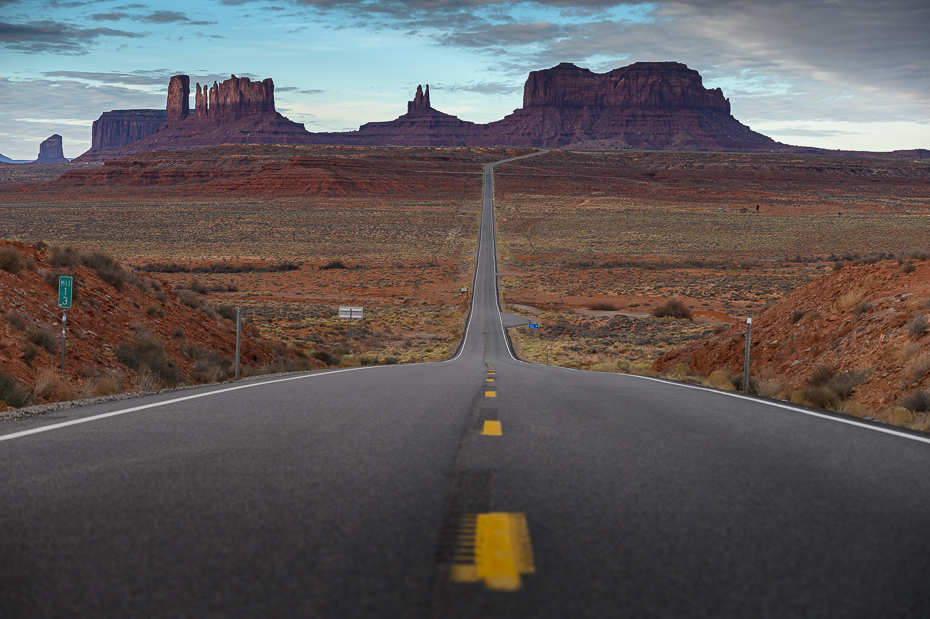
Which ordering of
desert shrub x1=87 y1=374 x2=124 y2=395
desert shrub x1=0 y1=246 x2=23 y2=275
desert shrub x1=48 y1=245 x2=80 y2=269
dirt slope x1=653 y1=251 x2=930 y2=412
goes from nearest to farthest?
desert shrub x1=87 y1=374 x2=124 y2=395
dirt slope x1=653 y1=251 x2=930 y2=412
desert shrub x1=0 y1=246 x2=23 y2=275
desert shrub x1=48 y1=245 x2=80 y2=269

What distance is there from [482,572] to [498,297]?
63342mm

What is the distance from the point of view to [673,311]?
52719 millimetres

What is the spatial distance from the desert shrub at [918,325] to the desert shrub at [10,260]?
17.7 metres

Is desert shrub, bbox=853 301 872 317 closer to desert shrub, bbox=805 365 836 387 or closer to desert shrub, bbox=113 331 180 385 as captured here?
desert shrub, bbox=805 365 836 387

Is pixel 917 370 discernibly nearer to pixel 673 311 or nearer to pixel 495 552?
pixel 495 552

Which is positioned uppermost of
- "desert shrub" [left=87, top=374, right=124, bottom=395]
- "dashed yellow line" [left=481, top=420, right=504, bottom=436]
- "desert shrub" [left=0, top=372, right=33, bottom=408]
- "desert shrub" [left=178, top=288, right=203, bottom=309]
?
"dashed yellow line" [left=481, top=420, right=504, bottom=436]

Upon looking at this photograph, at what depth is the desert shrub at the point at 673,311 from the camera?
172 feet

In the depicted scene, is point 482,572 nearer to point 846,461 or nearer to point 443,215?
point 846,461

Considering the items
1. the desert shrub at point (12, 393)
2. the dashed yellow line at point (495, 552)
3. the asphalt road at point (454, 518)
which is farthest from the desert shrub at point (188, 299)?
the dashed yellow line at point (495, 552)

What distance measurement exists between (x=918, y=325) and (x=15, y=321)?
16127 millimetres

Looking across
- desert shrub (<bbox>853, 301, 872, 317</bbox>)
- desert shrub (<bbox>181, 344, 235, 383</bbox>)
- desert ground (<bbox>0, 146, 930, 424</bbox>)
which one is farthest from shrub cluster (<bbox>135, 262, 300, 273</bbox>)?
desert shrub (<bbox>853, 301, 872, 317</bbox>)

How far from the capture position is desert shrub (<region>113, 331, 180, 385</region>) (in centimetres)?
1509

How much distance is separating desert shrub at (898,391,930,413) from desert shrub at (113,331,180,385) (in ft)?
41.7

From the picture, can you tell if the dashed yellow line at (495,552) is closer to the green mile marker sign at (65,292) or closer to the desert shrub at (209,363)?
the green mile marker sign at (65,292)
